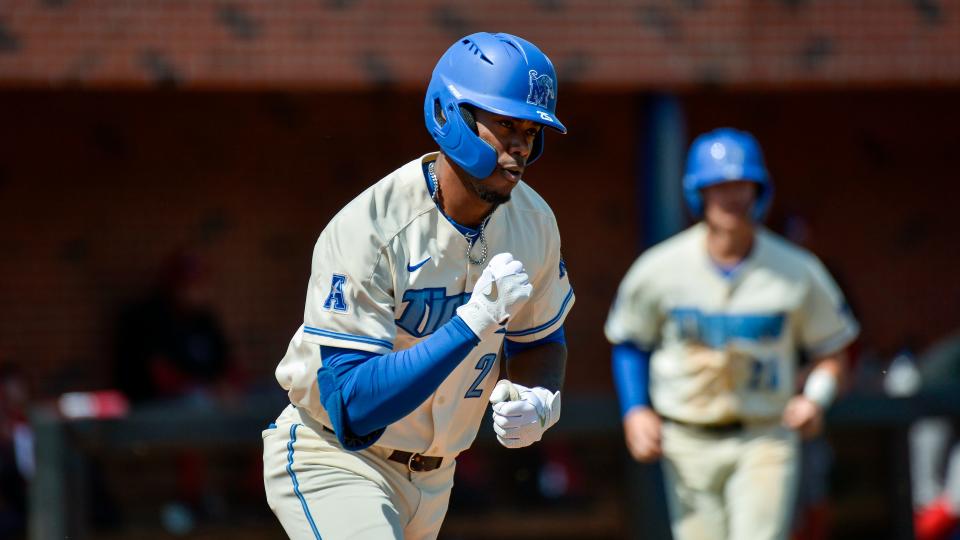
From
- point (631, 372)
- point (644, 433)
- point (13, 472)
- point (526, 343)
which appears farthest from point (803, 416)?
point (13, 472)

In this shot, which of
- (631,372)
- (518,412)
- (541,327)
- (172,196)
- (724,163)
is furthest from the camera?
(172,196)

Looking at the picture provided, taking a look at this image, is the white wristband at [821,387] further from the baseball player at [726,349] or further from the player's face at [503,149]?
the player's face at [503,149]

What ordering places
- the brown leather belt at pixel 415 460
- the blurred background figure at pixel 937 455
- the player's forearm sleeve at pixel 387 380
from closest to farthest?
the player's forearm sleeve at pixel 387 380 < the brown leather belt at pixel 415 460 < the blurred background figure at pixel 937 455

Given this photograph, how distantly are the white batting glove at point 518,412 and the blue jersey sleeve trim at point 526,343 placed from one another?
0.34 m

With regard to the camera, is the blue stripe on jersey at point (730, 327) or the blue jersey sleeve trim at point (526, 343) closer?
the blue jersey sleeve trim at point (526, 343)

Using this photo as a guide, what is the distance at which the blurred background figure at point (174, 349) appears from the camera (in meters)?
7.96

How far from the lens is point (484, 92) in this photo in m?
3.36

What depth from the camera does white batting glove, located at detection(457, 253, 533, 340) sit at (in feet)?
10.5

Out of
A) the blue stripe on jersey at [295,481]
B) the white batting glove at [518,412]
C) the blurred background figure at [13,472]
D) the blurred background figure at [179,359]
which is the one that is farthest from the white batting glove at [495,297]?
the blurred background figure at [13,472]

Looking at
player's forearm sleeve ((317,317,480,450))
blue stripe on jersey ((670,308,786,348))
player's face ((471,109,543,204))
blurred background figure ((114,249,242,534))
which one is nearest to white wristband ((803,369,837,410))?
blue stripe on jersey ((670,308,786,348))

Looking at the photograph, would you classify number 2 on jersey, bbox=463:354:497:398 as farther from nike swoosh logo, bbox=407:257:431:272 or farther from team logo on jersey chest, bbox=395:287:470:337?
nike swoosh logo, bbox=407:257:431:272

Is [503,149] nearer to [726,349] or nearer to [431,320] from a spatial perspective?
[431,320]

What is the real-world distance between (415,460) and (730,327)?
2276 mm

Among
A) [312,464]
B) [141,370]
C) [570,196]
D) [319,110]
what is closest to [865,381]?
[570,196]
